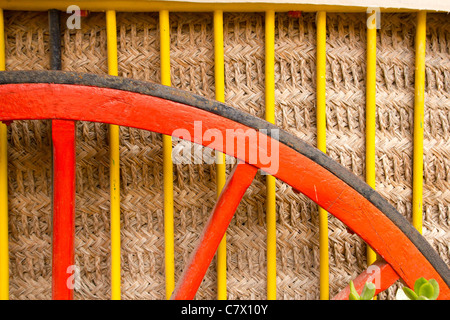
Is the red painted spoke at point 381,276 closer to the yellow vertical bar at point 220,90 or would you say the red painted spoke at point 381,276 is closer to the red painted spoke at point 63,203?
the yellow vertical bar at point 220,90

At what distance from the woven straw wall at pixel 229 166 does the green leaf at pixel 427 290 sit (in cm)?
47

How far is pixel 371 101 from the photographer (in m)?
0.94

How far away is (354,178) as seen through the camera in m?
0.76

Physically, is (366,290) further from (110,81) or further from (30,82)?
(30,82)

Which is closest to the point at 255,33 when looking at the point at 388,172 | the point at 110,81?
the point at 110,81

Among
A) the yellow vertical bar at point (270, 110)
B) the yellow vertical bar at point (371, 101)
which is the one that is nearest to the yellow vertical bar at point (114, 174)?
the yellow vertical bar at point (270, 110)

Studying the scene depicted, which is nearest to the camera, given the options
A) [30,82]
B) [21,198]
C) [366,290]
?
[366,290]

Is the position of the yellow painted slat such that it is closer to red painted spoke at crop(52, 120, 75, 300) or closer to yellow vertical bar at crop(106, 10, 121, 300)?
yellow vertical bar at crop(106, 10, 121, 300)

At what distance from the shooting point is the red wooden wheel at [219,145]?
700 millimetres

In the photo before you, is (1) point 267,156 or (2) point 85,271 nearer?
(1) point 267,156

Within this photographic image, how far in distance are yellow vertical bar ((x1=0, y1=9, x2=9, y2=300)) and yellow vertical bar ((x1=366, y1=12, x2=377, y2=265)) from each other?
3.08ft

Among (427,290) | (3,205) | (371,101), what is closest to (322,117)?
(371,101)

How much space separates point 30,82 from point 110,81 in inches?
6.2
